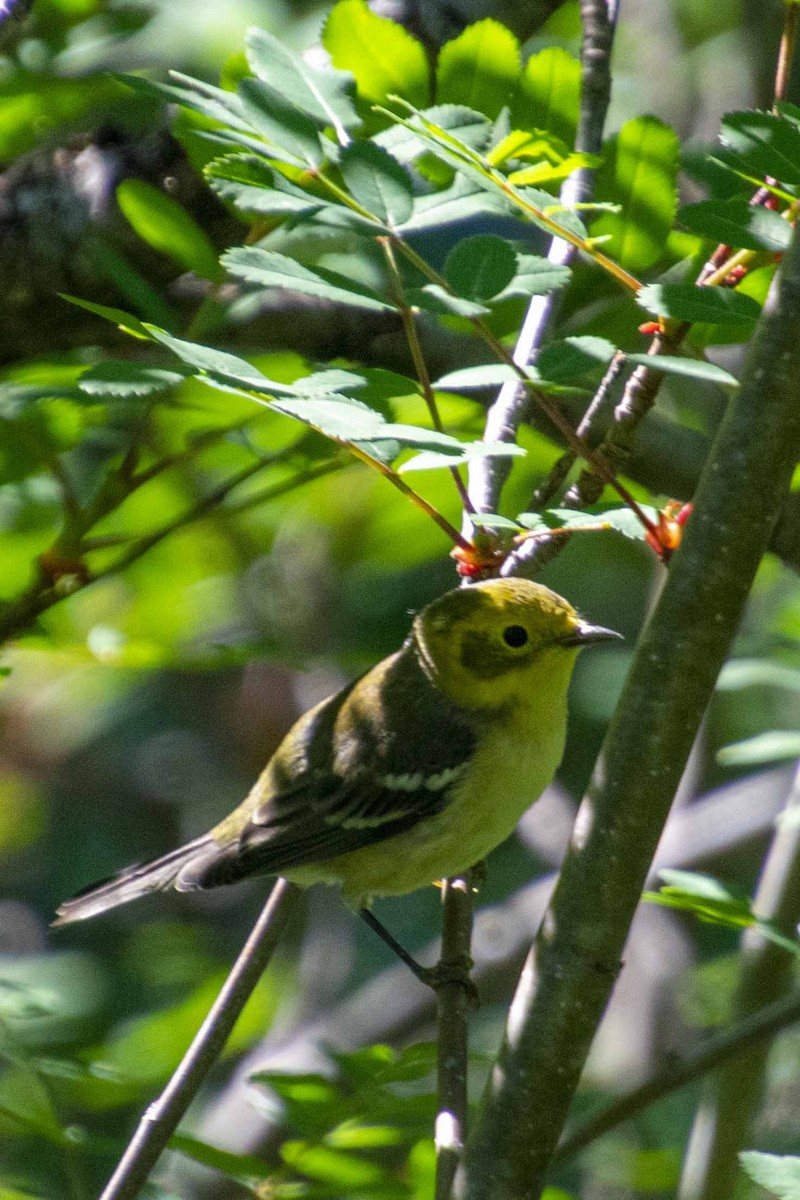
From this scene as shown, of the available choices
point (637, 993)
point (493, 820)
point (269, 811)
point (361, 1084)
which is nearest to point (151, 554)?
point (269, 811)

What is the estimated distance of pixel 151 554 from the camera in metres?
3.64

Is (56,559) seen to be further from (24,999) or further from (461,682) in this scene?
(461,682)

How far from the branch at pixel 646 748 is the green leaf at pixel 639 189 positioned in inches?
33.5

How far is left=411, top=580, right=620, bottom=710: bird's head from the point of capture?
3.05 m

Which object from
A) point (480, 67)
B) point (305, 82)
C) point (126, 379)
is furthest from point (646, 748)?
point (480, 67)

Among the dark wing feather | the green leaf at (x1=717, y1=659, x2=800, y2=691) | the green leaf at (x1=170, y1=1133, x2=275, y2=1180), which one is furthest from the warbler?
the green leaf at (x1=170, y1=1133, x2=275, y2=1180)

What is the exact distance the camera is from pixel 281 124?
6.52ft

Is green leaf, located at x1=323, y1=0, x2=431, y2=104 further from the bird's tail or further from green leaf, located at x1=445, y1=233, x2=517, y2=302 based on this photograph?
the bird's tail

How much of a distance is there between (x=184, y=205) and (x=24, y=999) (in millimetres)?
1848

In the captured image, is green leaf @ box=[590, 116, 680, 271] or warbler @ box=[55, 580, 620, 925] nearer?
green leaf @ box=[590, 116, 680, 271]

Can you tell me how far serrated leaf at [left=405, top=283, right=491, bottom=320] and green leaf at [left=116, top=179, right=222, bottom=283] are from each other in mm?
913

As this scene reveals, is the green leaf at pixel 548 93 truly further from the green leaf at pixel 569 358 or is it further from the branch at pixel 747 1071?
the branch at pixel 747 1071

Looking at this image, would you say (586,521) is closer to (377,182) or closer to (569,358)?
(569,358)

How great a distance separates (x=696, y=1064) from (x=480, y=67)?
176 cm
